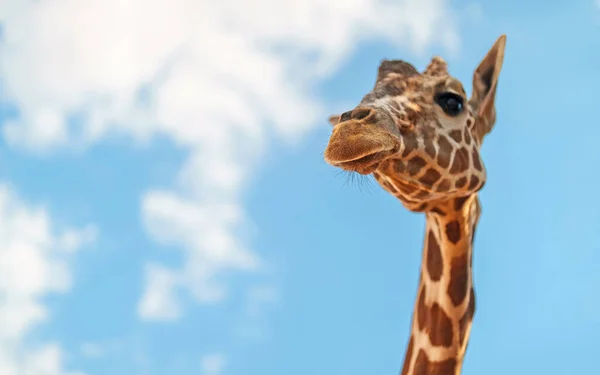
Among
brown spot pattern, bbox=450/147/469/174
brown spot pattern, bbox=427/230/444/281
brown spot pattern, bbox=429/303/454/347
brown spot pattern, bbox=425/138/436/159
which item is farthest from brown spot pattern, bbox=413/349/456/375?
brown spot pattern, bbox=425/138/436/159

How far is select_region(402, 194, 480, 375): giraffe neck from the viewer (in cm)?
746

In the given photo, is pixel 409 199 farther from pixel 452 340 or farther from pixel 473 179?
pixel 452 340

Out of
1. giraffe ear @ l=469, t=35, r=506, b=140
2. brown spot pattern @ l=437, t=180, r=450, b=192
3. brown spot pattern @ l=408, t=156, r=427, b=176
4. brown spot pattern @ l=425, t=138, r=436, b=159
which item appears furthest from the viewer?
giraffe ear @ l=469, t=35, r=506, b=140

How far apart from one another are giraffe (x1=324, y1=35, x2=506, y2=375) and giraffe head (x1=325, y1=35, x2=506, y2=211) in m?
0.01

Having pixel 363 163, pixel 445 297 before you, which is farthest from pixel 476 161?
pixel 363 163

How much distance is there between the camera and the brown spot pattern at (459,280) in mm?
7574

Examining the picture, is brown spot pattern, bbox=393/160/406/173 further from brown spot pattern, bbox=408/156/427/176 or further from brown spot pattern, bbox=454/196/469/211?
brown spot pattern, bbox=454/196/469/211

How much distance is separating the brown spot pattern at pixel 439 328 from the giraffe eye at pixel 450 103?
188 cm

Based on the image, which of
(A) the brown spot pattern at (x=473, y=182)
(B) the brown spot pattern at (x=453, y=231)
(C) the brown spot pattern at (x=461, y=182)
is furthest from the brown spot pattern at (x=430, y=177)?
(B) the brown spot pattern at (x=453, y=231)

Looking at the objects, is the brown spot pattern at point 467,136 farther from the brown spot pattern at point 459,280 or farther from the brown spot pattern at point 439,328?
the brown spot pattern at point 439,328

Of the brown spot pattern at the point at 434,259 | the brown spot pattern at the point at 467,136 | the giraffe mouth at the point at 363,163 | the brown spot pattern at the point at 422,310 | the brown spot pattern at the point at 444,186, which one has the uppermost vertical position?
the brown spot pattern at the point at 467,136

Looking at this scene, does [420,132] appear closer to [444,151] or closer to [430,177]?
[444,151]

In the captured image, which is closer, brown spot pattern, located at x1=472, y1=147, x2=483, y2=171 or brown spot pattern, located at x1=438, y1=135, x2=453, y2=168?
brown spot pattern, located at x1=438, y1=135, x2=453, y2=168

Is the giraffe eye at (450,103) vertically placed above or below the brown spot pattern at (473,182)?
above
